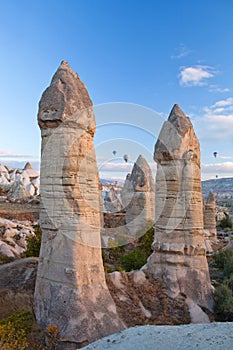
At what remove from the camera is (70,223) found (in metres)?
6.36

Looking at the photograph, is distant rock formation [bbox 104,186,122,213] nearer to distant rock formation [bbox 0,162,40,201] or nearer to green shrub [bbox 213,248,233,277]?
distant rock formation [bbox 0,162,40,201]

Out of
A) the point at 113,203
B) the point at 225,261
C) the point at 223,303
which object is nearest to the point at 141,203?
the point at 225,261

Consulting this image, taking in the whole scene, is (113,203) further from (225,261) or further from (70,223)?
(70,223)

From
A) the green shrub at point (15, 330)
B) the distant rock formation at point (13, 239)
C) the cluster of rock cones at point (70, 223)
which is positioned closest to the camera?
the green shrub at point (15, 330)

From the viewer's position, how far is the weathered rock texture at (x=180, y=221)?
28.7ft

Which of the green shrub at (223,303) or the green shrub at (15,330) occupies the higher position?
the green shrub at (15,330)

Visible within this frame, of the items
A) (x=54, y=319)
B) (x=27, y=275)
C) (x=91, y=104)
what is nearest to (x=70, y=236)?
(x=54, y=319)

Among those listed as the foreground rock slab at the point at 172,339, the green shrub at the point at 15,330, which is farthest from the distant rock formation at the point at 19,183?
the foreground rock slab at the point at 172,339

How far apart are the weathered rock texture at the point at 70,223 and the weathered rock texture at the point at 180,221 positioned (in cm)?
277

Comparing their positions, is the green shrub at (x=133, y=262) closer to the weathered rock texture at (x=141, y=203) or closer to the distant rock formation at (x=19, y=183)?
the weathered rock texture at (x=141, y=203)

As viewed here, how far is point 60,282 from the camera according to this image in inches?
246

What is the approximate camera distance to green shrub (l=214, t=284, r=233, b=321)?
8203 mm

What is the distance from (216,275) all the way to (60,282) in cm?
783

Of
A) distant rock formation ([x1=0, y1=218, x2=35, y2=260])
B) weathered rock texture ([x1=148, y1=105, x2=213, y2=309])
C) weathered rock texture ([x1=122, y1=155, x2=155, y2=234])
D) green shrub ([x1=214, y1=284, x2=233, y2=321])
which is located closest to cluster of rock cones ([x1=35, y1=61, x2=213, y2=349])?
weathered rock texture ([x1=148, y1=105, x2=213, y2=309])
